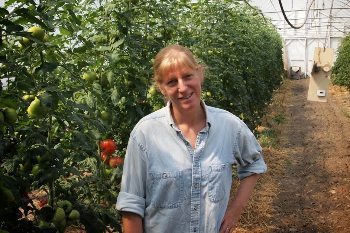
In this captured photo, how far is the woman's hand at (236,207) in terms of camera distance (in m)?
1.88

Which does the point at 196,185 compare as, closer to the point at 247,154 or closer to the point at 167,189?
the point at 167,189

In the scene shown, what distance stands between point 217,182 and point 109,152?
1129 mm

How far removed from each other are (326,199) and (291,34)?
21797 millimetres

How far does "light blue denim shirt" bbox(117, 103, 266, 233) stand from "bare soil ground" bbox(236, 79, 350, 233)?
2788 mm

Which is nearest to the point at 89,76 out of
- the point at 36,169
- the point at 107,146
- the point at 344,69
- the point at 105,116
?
the point at 105,116

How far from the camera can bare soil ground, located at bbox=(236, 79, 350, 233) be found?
4.58 meters

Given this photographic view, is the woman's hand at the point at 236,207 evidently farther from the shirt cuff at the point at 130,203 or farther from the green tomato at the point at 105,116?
the green tomato at the point at 105,116

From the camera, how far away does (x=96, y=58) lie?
9.36ft

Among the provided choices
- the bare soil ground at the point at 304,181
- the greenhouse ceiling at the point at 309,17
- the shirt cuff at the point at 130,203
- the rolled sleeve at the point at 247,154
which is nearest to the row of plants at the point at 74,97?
the shirt cuff at the point at 130,203

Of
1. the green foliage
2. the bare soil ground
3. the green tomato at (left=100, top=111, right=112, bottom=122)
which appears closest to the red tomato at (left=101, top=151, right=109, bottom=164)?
the green tomato at (left=100, top=111, right=112, bottom=122)

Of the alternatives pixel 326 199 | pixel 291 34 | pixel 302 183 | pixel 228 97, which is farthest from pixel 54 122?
pixel 291 34

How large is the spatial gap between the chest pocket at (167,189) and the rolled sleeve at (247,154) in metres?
0.31

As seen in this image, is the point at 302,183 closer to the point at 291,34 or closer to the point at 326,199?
the point at 326,199

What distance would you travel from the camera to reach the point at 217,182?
175 centimetres
